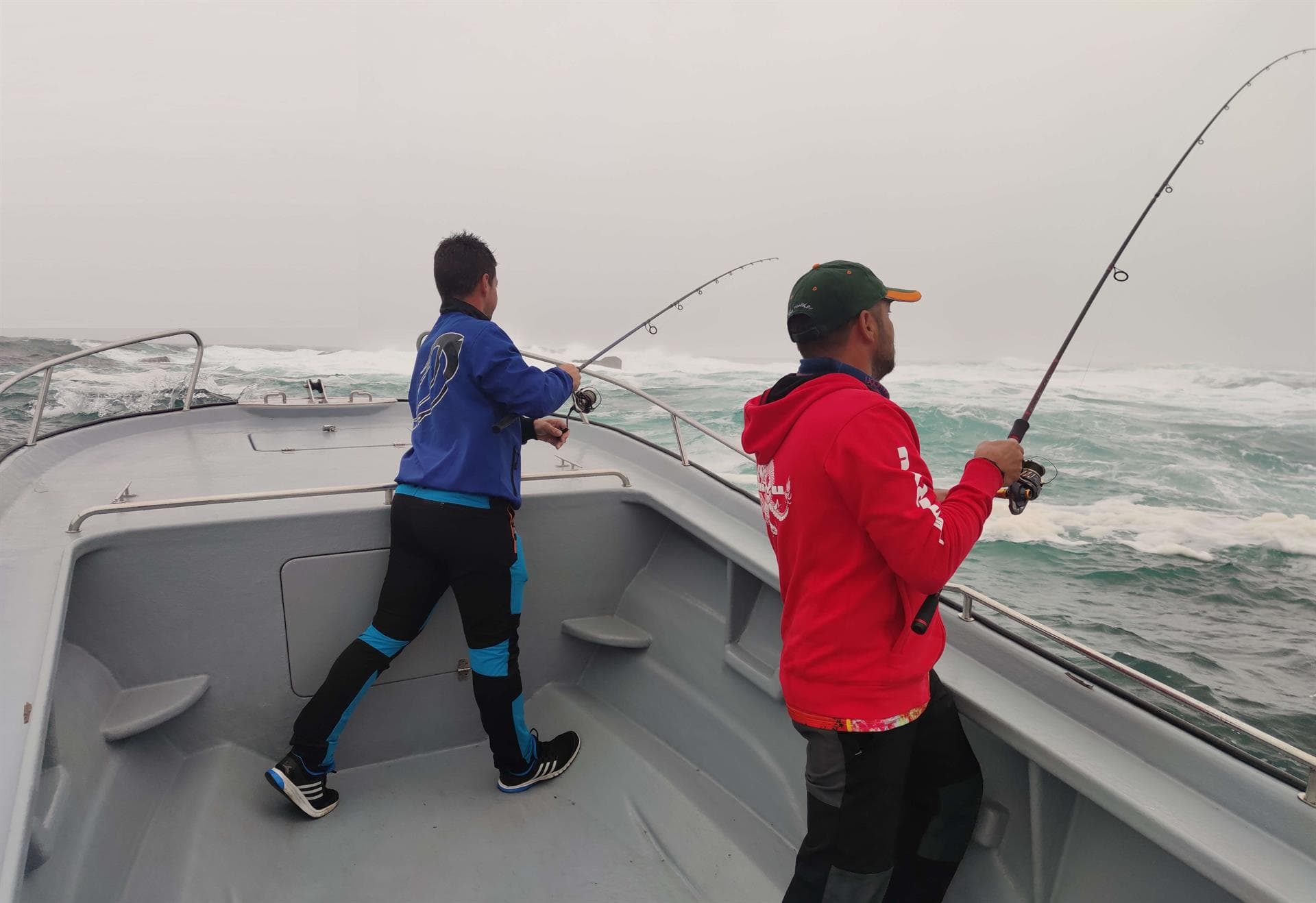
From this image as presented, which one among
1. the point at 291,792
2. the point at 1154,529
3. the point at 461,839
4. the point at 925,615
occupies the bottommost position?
the point at 1154,529

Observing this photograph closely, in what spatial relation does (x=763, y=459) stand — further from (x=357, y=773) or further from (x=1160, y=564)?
(x=1160, y=564)

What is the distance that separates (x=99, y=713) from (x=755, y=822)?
1.50 metres

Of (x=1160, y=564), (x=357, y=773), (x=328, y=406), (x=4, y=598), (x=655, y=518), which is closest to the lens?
(x=4, y=598)

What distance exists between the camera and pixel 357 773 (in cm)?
188

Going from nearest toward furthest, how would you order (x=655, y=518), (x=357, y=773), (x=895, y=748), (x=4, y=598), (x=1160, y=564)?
(x=895, y=748)
(x=4, y=598)
(x=357, y=773)
(x=655, y=518)
(x=1160, y=564)

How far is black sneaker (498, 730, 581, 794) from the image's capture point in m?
1.80

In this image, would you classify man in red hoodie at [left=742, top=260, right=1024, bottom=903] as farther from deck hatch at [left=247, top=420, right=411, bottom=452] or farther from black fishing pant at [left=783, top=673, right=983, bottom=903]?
deck hatch at [left=247, top=420, right=411, bottom=452]

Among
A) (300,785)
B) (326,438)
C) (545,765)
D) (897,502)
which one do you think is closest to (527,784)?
(545,765)

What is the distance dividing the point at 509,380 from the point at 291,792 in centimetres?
110

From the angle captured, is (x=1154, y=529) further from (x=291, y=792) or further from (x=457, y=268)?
(x=291, y=792)

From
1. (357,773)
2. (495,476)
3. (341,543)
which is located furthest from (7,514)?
(495,476)

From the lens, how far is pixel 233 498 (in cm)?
163

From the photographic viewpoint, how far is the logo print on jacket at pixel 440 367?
1.49m

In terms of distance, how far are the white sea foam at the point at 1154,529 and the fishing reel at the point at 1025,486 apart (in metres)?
9.06
